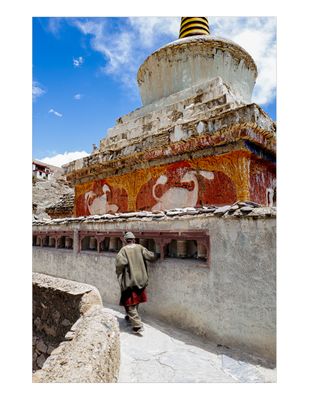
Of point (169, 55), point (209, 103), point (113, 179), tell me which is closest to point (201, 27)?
point (169, 55)

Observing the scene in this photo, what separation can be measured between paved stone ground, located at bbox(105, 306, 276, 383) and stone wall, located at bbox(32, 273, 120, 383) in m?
0.30

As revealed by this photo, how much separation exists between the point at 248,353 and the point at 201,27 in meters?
9.89

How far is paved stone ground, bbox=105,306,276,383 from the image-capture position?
116 inches

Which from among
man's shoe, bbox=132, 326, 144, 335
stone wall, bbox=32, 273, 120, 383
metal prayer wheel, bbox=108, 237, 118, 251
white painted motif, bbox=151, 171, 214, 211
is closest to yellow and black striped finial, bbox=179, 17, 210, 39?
white painted motif, bbox=151, 171, 214, 211

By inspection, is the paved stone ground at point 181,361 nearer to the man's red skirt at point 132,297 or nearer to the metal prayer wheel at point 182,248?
the man's red skirt at point 132,297

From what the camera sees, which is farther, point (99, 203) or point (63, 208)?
point (63, 208)

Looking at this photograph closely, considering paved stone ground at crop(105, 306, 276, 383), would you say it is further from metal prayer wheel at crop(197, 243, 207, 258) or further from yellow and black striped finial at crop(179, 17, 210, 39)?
yellow and black striped finial at crop(179, 17, 210, 39)

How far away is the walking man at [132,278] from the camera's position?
4.02m

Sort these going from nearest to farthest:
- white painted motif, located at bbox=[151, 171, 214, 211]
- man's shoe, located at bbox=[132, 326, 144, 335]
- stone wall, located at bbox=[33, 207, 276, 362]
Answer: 1. stone wall, located at bbox=[33, 207, 276, 362]
2. man's shoe, located at bbox=[132, 326, 144, 335]
3. white painted motif, located at bbox=[151, 171, 214, 211]

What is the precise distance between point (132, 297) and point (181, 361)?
42.6 inches

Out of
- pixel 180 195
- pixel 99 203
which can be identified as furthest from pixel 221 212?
pixel 99 203

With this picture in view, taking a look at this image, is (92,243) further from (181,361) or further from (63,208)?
(63,208)

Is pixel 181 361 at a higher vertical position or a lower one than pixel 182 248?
lower

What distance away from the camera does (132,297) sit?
4039mm
